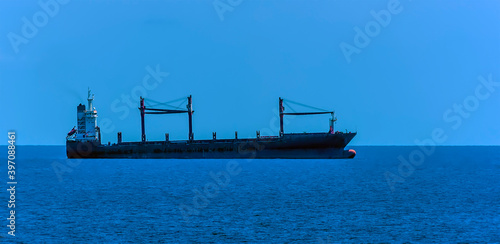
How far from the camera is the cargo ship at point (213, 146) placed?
82213 millimetres

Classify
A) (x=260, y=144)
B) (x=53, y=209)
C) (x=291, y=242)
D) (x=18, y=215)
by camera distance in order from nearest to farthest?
1. (x=291, y=242)
2. (x=18, y=215)
3. (x=53, y=209)
4. (x=260, y=144)

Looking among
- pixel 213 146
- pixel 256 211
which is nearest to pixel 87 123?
pixel 213 146

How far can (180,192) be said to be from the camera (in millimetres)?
49125

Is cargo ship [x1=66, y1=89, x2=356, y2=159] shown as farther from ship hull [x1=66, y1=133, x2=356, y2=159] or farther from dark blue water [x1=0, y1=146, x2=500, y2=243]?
dark blue water [x1=0, y1=146, x2=500, y2=243]

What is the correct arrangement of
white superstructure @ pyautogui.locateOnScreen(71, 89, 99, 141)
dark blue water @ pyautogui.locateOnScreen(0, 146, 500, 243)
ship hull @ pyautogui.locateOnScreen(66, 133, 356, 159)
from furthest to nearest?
white superstructure @ pyautogui.locateOnScreen(71, 89, 99, 141) < ship hull @ pyautogui.locateOnScreen(66, 133, 356, 159) < dark blue water @ pyautogui.locateOnScreen(0, 146, 500, 243)

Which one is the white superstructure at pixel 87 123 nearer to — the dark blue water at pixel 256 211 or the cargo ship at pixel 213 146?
the cargo ship at pixel 213 146

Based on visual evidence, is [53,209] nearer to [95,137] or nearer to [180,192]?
[180,192]

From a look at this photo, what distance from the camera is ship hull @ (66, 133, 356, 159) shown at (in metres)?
81.9

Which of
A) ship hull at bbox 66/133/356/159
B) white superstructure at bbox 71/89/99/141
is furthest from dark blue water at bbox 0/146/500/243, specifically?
white superstructure at bbox 71/89/99/141

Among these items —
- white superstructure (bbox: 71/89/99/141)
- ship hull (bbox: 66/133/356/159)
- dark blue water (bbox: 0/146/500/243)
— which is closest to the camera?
dark blue water (bbox: 0/146/500/243)

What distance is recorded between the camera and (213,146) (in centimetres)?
8850

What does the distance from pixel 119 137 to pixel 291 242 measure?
68425 millimetres

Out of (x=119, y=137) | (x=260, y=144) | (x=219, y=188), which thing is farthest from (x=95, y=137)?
(x=219, y=188)

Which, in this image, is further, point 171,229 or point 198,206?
point 198,206
